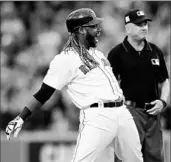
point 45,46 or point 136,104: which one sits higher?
point 136,104

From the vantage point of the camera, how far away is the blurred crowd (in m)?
10.7

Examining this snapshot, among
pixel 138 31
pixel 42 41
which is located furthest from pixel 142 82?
pixel 42 41

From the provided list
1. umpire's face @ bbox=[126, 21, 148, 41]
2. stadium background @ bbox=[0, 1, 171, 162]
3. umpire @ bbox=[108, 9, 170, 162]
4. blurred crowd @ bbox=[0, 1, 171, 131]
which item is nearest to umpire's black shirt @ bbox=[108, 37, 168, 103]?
umpire @ bbox=[108, 9, 170, 162]

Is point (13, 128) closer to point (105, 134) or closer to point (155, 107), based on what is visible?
point (105, 134)

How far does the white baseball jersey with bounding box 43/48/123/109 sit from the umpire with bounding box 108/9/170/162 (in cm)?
89

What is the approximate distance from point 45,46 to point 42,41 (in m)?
0.24

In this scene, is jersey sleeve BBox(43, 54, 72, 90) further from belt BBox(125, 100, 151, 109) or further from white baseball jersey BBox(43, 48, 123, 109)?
belt BBox(125, 100, 151, 109)

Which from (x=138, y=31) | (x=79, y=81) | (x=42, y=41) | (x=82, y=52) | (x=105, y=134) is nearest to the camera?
(x=105, y=134)

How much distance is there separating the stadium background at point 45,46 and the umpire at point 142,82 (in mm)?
2470

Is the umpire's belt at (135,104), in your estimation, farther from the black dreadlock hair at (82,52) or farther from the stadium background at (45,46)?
the stadium background at (45,46)

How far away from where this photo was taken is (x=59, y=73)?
5.50 m

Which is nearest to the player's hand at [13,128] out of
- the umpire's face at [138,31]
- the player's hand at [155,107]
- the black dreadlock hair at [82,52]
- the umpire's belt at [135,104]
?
the black dreadlock hair at [82,52]

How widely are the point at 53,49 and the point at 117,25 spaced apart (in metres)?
1.48

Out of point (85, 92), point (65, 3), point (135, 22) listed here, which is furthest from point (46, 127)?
point (85, 92)
